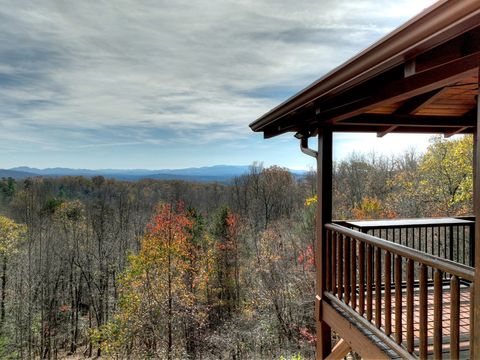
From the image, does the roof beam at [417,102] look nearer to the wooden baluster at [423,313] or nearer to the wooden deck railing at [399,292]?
the wooden deck railing at [399,292]

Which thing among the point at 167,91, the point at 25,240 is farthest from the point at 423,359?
the point at 25,240

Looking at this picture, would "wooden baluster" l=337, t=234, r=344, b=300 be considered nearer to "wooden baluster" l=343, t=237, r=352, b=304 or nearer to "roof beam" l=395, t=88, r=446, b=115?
"wooden baluster" l=343, t=237, r=352, b=304

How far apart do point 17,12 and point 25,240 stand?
18.6 m

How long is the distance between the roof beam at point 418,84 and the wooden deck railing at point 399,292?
3.64ft

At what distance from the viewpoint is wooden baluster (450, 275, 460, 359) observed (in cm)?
184

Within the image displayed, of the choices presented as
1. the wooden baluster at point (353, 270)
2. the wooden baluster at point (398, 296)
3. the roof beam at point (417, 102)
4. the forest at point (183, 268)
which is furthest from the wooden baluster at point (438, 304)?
the forest at point (183, 268)

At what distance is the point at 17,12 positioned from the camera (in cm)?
704

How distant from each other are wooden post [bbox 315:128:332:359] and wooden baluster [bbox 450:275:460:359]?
1.77 m

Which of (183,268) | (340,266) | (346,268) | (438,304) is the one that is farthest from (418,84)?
(183,268)

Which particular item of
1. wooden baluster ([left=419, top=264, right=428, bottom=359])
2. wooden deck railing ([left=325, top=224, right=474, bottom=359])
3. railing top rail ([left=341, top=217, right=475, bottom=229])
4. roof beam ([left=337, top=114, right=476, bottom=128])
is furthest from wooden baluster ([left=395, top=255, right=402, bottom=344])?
roof beam ([left=337, top=114, right=476, bottom=128])

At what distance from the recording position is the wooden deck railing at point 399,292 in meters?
1.94

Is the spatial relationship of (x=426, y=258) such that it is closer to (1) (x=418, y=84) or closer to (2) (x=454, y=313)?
(2) (x=454, y=313)

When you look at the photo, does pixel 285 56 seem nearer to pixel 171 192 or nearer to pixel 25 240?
pixel 25 240

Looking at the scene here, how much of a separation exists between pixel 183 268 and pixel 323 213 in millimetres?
16429
